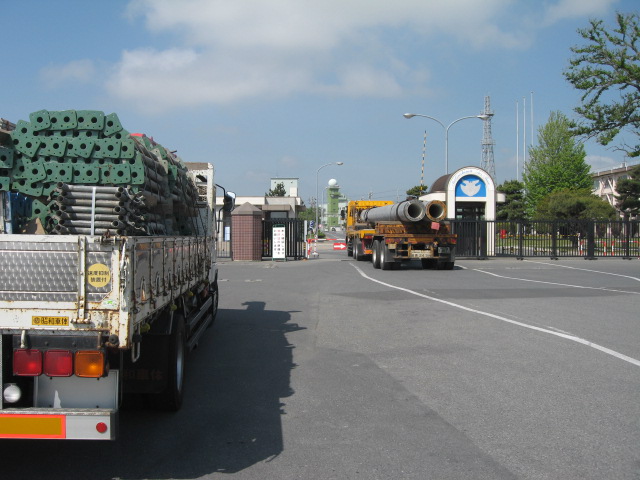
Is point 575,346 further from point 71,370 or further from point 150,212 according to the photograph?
point 71,370

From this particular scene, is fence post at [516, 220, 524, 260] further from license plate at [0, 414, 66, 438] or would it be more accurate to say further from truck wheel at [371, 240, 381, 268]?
license plate at [0, 414, 66, 438]

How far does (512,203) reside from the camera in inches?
2601

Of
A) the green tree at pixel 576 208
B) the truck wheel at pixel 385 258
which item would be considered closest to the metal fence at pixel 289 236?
the truck wheel at pixel 385 258

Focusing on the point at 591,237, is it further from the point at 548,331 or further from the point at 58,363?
the point at 58,363

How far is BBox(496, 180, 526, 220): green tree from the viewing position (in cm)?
6494

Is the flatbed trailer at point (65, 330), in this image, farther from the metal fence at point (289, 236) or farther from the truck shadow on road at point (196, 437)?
the metal fence at point (289, 236)

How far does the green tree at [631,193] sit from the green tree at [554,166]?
327 cm

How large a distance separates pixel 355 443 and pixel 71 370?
87.7 inches

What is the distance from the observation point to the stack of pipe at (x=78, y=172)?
15.3ft

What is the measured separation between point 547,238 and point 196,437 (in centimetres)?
2896

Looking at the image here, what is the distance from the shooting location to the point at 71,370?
3830 mm

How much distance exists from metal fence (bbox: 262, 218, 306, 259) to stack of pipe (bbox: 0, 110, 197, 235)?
23.8m

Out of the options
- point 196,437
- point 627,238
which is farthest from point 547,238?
point 196,437

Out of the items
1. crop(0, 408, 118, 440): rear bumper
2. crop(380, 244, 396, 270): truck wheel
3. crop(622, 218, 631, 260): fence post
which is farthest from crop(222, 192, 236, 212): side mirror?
crop(622, 218, 631, 260): fence post
